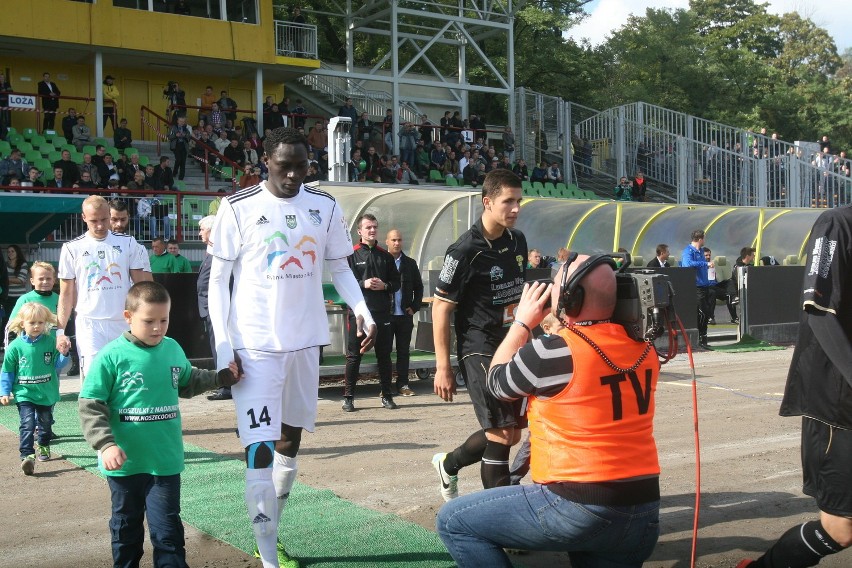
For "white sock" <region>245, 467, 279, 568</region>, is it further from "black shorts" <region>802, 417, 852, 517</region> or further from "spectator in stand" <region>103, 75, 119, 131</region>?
"spectator in stand" <region>103, 75, 119, 131</region>

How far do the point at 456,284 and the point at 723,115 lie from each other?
47.2 m

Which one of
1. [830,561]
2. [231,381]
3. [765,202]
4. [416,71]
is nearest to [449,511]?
[231,381]

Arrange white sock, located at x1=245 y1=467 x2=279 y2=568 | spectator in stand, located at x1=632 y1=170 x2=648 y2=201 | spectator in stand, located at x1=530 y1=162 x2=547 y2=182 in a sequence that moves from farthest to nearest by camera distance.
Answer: spectator in stand, located at x1=530 y1=162 x2=547 y2=182 → spectator in stand, located at x1=632 y1=170 x2=648 y2=201 → white sock, located at x1=245 y1=467 x2=279 y2=568

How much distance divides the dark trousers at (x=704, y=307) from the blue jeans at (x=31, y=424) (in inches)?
484

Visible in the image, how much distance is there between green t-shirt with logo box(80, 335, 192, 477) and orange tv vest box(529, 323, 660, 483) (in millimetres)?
1861

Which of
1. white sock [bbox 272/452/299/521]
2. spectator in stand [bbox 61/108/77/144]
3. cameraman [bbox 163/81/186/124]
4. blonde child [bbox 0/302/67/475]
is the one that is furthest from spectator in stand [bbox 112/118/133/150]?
white sock [bbox 272/452/299/521]

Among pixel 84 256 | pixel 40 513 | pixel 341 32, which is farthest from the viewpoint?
pixel 341 32

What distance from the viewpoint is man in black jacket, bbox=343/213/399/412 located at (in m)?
10.7

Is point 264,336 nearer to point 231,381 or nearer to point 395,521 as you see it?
point 231,381

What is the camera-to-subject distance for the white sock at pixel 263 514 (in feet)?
15.2

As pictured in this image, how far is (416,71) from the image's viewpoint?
4319 centimetres

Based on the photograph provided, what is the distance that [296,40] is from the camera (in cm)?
3269

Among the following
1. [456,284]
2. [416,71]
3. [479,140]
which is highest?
[416,71]

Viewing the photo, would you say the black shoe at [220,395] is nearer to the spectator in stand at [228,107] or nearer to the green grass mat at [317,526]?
the green grass mat at [317,526]
